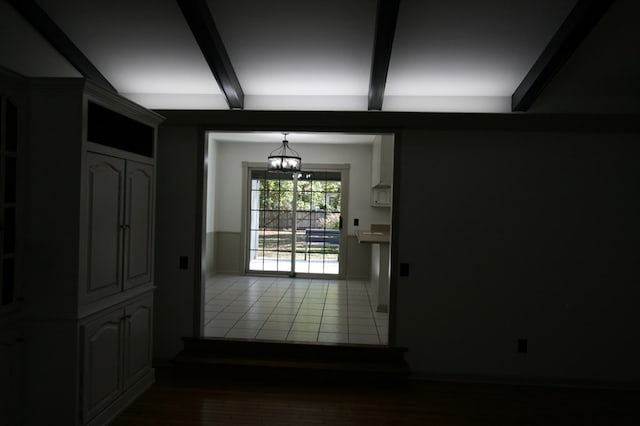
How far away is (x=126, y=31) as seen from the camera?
301cm

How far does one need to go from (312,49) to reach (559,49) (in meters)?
1.82

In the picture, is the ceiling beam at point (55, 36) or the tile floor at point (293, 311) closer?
the ceiling beam at point (55, 36)

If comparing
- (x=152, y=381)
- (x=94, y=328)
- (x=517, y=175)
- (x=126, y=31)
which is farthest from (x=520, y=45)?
(x=152, y=381)

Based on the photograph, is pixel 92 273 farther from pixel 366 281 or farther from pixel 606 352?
pixel 366 281

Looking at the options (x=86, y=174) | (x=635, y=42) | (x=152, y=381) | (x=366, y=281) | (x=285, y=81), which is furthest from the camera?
(x=366, y=281)

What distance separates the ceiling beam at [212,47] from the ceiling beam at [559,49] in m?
2.49

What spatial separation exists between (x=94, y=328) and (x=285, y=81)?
249 centimetres

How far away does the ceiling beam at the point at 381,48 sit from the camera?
8.34 ft

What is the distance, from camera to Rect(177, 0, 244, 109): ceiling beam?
2.62m

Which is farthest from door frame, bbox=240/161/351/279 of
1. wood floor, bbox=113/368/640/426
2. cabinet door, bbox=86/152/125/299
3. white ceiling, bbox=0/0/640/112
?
cabinet door, bbox=86/152/125/299

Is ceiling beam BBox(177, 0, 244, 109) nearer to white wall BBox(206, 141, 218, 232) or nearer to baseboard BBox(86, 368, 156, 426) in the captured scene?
baseboard BBox(86, 368, 156, 426)

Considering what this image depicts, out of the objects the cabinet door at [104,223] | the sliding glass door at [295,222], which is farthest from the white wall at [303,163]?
the cabinet door at [104,223]

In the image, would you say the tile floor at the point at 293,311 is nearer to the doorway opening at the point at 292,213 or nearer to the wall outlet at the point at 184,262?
the doorway opening at the point at 292,213

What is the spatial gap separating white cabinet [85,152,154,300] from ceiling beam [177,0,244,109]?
953 millimetres
